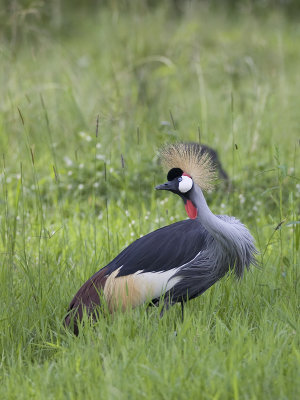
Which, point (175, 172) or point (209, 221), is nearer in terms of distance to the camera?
point (209, 221)

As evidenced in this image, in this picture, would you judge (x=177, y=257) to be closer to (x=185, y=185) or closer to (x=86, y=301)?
(x=185, y=185)

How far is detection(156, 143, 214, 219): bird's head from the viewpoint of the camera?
3.19 meters

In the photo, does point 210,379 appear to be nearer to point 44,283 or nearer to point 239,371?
point 239,371

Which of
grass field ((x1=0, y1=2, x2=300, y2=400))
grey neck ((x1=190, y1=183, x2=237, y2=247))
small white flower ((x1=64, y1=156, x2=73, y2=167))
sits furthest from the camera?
small white flower ((x1=64, y1=156, x2=73, y2=167))

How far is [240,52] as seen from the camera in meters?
8.80

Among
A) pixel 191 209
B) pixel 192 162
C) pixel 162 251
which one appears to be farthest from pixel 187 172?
pixel 162 251

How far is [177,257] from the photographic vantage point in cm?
325

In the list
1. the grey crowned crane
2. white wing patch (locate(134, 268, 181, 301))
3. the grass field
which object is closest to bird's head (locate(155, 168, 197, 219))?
the grey crowned crane

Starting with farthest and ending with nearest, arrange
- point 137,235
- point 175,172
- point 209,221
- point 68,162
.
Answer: point 68,162, point 137,235, point 175,172, point 209,221

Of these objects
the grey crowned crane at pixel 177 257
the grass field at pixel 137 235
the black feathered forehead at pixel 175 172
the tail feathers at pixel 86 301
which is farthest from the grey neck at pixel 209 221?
the tail feathers at pixel 86 301

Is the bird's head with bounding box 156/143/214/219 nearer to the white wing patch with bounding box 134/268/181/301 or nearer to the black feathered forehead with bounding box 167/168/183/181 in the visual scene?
the black feathered forehead with bounding box 167/168/183/181

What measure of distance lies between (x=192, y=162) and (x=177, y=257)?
46 cm

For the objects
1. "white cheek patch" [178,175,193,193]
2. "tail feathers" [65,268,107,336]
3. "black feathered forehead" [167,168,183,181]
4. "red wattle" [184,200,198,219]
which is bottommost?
"tail feathers" [65,268,107,336]

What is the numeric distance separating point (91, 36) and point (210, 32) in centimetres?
244
